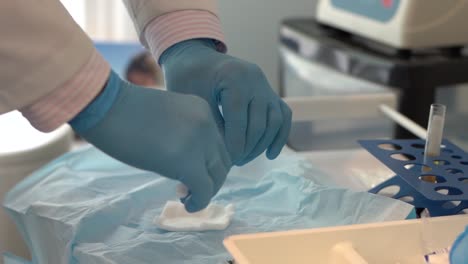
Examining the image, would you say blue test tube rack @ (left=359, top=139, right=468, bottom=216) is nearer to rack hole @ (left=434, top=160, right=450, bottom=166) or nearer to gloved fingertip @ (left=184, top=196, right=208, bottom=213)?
rack hole @ (left=434, top=160, right=450, bottom=166)

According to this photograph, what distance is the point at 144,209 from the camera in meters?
0.78

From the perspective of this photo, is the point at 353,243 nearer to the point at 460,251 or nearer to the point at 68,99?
the point at 460,251

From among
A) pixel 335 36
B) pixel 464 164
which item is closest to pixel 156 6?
pixel 464 164

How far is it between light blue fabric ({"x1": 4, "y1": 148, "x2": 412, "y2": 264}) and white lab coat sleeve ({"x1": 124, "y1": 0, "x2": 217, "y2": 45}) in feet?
0.63

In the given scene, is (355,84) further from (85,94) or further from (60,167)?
(85,94)

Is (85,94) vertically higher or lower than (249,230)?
higher

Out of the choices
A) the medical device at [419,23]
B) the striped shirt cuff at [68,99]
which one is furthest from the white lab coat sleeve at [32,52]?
the medical device at [419,23]

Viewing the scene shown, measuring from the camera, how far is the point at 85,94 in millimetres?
562

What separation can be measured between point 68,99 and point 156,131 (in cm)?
8

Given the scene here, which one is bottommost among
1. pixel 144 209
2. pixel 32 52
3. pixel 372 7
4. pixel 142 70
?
pixel 142 70

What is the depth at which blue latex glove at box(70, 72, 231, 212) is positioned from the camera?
0.58 m

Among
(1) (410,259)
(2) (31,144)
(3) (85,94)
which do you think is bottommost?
(2) (31,144)

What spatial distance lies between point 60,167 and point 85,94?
0.34 meters

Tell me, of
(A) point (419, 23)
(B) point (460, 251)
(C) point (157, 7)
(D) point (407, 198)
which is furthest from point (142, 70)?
(B) point (460, 251)
